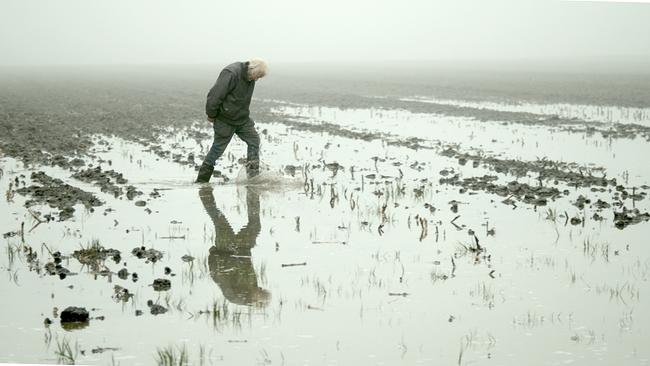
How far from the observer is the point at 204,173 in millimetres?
10484

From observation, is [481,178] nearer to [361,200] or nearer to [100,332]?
[361,200]

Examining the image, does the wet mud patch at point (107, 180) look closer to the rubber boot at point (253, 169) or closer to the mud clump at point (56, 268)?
the rubber boot at point (253, 169)

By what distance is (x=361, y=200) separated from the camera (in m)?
9.55

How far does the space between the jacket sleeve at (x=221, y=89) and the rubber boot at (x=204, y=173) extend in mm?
887

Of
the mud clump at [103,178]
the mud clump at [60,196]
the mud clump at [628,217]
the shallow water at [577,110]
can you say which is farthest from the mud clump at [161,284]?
the shallow water at [577,110]

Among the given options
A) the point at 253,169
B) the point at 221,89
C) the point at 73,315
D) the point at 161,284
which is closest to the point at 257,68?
the point at 221,89

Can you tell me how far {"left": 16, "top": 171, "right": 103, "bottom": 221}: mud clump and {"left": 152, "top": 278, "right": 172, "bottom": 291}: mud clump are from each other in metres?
2.66

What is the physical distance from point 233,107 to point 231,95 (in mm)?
159

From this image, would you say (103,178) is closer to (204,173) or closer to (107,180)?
(107,180)

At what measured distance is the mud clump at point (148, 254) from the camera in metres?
6.82

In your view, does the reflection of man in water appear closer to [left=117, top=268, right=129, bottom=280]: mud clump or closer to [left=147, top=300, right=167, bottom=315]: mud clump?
[left=147, top=300, right=167, bottom=315]: mud clump

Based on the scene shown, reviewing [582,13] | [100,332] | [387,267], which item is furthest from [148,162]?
[582,13]

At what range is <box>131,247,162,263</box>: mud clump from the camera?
22.4 feet

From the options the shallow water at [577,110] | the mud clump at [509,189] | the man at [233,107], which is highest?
the man at [233,107]
